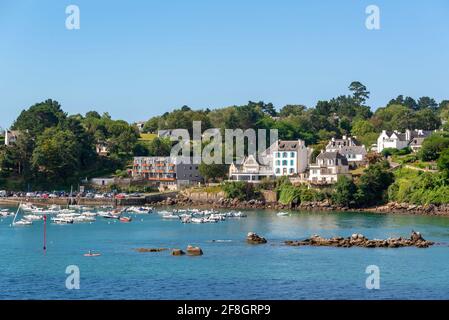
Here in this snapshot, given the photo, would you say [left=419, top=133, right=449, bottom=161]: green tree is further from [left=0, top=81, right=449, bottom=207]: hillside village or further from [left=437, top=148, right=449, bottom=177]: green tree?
[left=437, top=148, right=449, bottom=177]: green tree

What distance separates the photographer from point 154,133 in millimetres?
93688

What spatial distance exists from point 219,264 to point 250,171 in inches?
1428

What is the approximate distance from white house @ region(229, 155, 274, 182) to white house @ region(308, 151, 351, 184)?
183 inches

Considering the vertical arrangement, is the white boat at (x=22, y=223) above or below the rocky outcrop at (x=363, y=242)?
→ above

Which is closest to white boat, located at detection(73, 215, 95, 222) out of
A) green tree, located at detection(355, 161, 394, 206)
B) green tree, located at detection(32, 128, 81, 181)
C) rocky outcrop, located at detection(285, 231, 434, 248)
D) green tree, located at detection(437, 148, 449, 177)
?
rocky outcrop, located at detection(285, 231, 434, 248)

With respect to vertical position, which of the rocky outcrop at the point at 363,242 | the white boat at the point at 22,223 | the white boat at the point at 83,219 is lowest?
the rocky outcrop at the point at 363,242

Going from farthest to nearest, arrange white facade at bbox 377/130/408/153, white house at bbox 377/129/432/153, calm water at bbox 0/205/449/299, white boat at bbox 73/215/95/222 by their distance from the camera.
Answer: white facade at bbox 377/130/408/153, white house at bbox 377/129/432/153, white boat at bbox 73/215/95/222, calm water at bbox 0/205/449/299

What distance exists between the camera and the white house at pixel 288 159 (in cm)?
6725

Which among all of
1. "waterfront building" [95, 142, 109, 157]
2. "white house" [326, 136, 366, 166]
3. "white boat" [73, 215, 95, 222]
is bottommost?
"white boat" [73, 215, 95, 222]

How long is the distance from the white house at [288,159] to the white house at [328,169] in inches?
150

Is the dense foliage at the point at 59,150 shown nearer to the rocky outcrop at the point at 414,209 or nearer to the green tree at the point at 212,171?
the green tree at the point at 212,171

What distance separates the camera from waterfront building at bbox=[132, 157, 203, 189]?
71.8 meters

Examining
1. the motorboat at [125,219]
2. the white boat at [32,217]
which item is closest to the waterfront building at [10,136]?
the white boat at [32,217]
